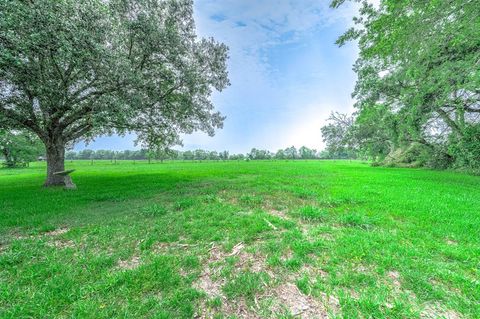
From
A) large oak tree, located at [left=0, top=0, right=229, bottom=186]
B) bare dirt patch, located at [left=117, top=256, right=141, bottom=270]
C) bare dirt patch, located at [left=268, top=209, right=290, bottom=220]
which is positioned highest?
large oak tree, located at [left=0, top=0, right=229, bottom=186]

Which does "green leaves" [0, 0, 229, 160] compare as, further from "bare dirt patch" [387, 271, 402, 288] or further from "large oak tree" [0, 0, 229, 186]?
"bare dirt patch" [387, 271, 402, 288]

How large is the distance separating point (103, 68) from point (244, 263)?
9.90 m

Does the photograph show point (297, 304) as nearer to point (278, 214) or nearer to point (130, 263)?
point (130, 263)

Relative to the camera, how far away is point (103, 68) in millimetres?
8750

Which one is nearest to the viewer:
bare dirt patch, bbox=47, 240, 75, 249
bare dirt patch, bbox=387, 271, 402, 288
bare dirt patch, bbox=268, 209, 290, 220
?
bare dirt patch, bbox=387, 271, 402, 288

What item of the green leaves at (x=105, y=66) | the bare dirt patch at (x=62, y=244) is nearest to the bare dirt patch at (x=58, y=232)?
the bare dirt patch at (x=62, y=244)

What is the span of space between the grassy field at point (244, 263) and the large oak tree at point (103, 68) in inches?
221

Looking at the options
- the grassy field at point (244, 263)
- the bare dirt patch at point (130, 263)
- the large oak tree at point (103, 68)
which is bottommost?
the bare dirt patch at point (130, 263)

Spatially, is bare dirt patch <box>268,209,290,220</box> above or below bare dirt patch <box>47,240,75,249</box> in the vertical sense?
above

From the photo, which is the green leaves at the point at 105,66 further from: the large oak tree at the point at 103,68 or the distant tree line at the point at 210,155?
the distant tree line at the point at 210,155

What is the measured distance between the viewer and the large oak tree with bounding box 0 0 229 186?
6816 millimetres

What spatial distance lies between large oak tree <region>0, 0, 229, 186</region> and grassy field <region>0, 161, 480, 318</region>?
5.60 m

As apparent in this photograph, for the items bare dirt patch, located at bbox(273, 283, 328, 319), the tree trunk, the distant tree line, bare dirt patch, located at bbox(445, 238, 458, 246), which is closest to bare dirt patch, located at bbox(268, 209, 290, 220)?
bare dirt patch, located at bbox(273, 283, 328, 319)

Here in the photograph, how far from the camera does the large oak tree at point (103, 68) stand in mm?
6816
